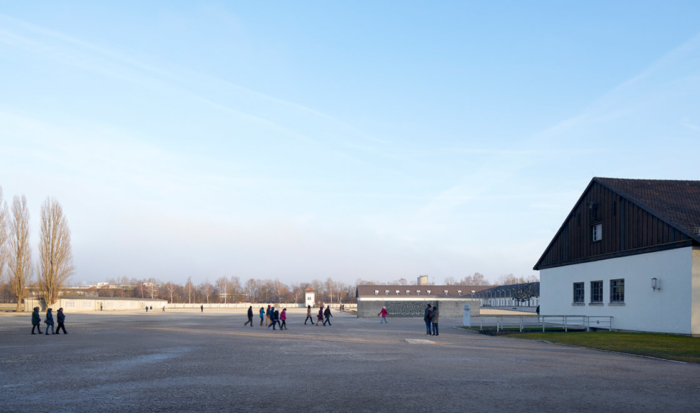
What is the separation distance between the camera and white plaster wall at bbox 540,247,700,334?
23875 mm

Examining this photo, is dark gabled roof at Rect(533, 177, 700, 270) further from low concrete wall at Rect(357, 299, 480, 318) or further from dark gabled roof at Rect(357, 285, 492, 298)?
dark gabled roof at Rect(357, 285, 492, 298)

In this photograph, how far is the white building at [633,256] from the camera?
24281 mm

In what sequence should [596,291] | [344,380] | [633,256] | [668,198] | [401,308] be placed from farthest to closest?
[401,308] < [596,291] < [668,198] < [633,256] < [344,380]

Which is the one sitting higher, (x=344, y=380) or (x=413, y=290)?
(x=344, y=380)

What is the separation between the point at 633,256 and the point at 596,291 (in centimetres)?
484

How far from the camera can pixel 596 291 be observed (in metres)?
32.1

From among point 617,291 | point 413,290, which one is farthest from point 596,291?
point 413,290

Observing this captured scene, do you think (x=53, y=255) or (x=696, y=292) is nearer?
(x=696, y=292)

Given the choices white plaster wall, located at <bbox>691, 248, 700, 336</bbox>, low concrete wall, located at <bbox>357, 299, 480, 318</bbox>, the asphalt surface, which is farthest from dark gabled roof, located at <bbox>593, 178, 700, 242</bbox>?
low concrete wall, located at <bbox>357, 299, 480, 318</bbox>

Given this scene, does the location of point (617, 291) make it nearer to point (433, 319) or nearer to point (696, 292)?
point (696, 292)

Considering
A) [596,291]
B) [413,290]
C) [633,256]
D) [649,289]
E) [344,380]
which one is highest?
[633,256]

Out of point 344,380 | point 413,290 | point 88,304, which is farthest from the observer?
point 413,290

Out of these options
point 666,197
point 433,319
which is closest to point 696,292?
point 666,197

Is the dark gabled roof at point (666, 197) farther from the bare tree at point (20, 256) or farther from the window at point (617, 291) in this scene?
the bare tree at point (20, 256)
